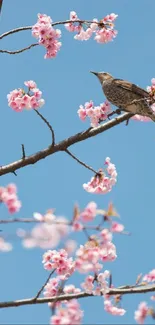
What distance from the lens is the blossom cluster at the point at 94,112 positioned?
707cm

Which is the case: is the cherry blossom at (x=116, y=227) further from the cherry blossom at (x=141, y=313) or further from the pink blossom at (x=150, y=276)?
the pink blossom at (x=150, y=276)

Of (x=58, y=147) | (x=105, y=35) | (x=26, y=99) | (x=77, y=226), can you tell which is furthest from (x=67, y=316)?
(x=105, y=35)

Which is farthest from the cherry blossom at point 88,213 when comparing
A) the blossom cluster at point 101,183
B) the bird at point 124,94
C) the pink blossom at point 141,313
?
the bird at point 124,94

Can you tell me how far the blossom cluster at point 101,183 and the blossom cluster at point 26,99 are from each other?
3.66 feet

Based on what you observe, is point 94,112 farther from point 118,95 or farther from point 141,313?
point 141,313

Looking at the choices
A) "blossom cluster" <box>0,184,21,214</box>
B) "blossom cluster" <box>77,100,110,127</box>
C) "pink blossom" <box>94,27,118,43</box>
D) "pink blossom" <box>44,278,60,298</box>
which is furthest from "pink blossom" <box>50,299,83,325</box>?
"pink blossom" <box>94,27,118,43</box>

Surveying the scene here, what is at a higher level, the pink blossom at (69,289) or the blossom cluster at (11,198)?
the blossom cluster at (11,198)

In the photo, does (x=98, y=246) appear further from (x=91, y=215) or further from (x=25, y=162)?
(x=25, y=162)

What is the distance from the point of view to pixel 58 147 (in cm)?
632

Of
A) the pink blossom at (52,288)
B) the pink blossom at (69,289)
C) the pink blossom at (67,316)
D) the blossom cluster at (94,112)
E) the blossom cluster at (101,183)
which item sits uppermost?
the blossom cluster at (94,112)

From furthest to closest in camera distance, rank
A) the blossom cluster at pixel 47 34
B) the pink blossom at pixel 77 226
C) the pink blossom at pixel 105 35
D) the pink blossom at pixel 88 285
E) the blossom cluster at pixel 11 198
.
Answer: the pink blossom at pixel 105 35
the blossom cluster at pixel 47 34
the pink blossom at pixel 88 285
the blossom cluster at pixel 11 198
the pink blossom at pixel 77 226

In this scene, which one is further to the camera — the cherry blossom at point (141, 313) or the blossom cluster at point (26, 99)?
the blossom cluster at point (26, 99)

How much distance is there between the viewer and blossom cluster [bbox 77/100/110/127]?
7070 mm

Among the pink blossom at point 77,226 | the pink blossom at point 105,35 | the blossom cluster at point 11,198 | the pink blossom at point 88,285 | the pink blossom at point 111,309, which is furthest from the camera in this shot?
the pink blossom at point 105,35
